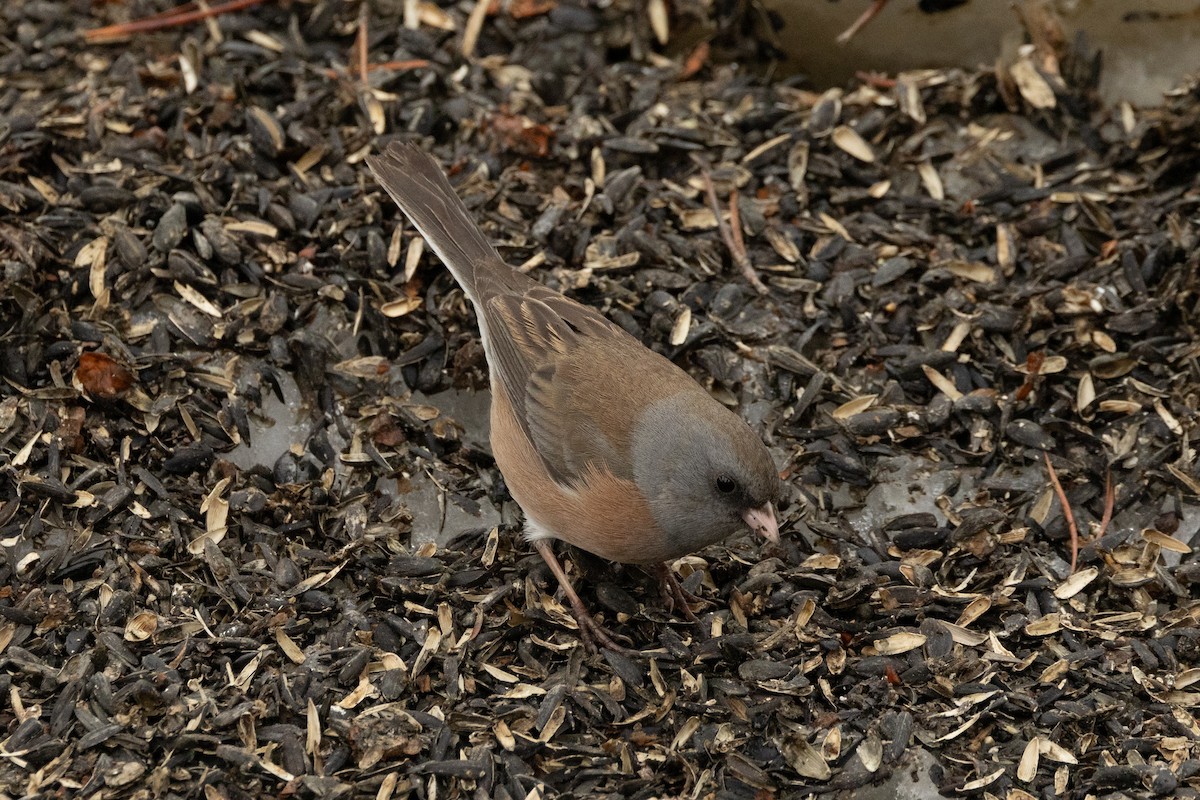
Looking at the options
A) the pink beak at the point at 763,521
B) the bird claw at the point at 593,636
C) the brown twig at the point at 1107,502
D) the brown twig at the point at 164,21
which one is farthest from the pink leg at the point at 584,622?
the brown twig at the point at 164,21

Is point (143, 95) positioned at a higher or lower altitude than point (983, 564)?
higher

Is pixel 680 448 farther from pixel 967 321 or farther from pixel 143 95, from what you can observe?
pixel 143 95

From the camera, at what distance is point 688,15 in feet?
15.3

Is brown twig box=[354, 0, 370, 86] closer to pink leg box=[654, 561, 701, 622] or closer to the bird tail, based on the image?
the bird tail

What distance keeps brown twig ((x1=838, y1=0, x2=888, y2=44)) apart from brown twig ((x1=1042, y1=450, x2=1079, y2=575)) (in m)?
1.84

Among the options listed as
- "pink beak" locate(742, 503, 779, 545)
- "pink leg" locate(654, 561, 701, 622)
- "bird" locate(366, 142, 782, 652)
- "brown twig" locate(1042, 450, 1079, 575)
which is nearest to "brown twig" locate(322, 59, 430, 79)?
"bird" locate(366, 142, 782, 652)

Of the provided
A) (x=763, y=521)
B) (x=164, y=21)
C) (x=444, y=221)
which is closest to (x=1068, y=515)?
(x=763, y=521)

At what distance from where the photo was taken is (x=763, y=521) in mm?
3088

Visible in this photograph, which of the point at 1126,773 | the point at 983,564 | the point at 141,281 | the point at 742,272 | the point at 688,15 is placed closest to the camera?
the point at 1126,773

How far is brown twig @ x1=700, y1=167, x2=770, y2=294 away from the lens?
154 inches

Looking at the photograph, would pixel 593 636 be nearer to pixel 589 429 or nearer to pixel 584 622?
pixel 584 622

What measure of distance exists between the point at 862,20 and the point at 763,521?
233cm

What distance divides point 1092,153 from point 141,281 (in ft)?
10.7

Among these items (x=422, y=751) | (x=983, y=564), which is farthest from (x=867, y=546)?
(x=422, y=751)
